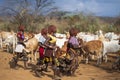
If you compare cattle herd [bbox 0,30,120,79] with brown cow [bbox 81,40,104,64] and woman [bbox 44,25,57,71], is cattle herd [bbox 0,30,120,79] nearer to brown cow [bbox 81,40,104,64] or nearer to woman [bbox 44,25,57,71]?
brown cow [bbox 81,40,104,64]

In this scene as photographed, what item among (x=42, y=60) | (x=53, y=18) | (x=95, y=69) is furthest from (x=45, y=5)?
(x=42, y=60)

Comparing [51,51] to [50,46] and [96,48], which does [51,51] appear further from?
Result: [96,48]

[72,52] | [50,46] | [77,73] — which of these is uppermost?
[50,46]

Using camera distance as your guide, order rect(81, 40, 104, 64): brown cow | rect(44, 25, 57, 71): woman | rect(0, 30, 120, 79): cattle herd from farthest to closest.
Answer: rect(81, 40, 104, 64): brown cow
rect(0, 30, 120, 79): cattle herd
rect(44, 25, 57, 71): woman

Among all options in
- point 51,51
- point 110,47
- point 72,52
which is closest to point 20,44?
point 51,51

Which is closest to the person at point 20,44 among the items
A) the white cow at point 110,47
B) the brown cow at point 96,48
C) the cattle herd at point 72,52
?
the cattle herd at point 72,52

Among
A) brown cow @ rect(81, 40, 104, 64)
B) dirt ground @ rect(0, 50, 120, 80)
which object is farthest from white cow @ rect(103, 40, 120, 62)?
dirt ground @ rect(0, 50, 120, 80)

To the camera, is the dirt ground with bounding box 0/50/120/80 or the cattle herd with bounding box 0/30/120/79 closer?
the dirt ground with bounding box 0/50/120/80

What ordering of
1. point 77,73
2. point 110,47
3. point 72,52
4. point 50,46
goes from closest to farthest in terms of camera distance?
point 50,46 → point 72,52 → point 77,73 → point 110,47

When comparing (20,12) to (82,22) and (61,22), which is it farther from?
(61,22)

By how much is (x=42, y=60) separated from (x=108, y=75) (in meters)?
2.97

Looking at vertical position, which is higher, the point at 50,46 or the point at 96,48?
the point at 50,46

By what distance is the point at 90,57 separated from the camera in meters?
17.7

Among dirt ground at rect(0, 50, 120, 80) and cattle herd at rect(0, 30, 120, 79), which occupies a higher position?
cattle herd at rect(0, 30, 120, 79)
